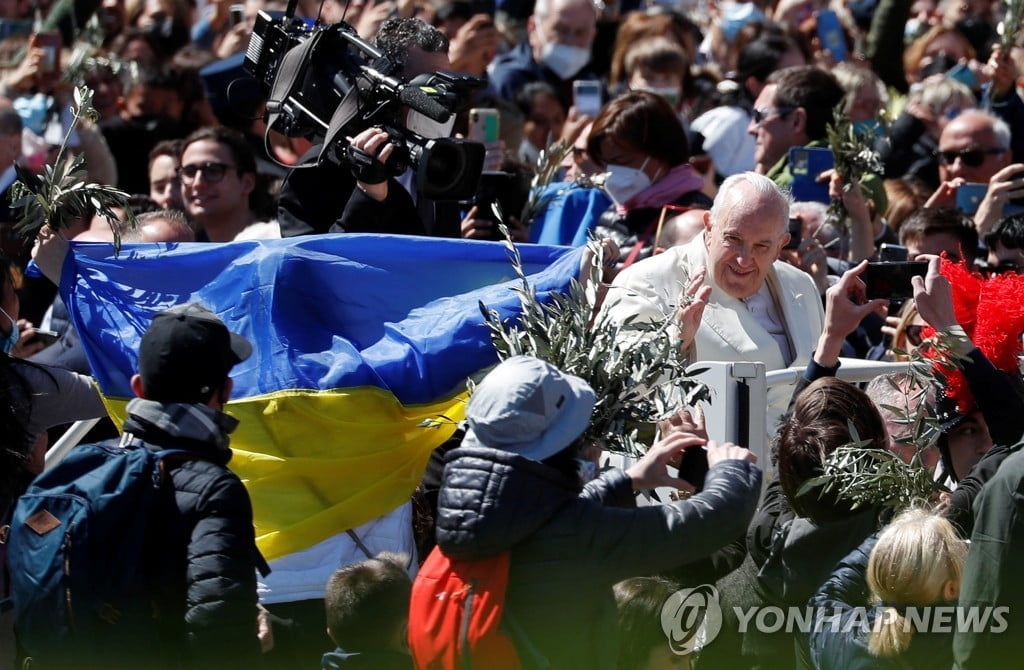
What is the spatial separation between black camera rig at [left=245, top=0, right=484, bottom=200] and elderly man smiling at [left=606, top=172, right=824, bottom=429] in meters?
0.71

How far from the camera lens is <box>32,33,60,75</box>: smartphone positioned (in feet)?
28.9

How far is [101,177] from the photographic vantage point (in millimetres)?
8250

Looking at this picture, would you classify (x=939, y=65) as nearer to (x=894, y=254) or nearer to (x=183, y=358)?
(x=894, y=254)

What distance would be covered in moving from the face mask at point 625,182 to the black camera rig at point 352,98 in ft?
4.53

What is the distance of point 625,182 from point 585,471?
10.3ft

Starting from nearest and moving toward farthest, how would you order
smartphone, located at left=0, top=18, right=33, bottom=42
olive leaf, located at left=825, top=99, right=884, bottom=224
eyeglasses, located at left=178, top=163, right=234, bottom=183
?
1. olive leaf, located at left=825, top=99, right=884, bottom=224
2. eyeglasses, located at left=178, top=163, right=234, bottom=183
3. smartphone, located at left=0, top=18, right=33, bottom=42

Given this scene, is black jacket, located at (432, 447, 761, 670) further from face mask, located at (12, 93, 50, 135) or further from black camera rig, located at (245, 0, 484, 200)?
face mask, located at (12, 93, 50, 135)

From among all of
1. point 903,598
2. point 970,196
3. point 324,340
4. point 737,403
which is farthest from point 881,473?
point 970,196

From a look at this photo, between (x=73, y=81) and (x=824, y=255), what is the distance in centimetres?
453

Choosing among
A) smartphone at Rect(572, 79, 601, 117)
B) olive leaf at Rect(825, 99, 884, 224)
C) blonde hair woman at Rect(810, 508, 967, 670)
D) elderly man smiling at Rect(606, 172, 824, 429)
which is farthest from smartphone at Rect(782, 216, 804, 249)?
blonde hair woman at Rect(810, 508, 967, 670)

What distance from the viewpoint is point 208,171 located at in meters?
7.02

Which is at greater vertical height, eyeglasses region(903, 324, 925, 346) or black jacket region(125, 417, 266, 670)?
black jacket region(125, 417, 266, 670)

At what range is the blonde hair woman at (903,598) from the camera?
4098 mm

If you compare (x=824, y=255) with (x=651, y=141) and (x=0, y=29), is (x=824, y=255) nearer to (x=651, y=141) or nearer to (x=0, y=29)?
(x=651, y=141)
